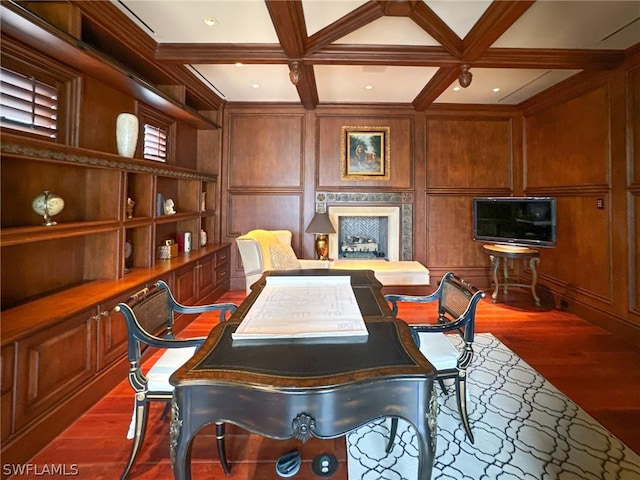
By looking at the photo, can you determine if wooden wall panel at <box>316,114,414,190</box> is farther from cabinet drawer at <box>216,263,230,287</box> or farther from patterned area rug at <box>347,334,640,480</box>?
patterned area rug at <box>347,334,640,480</box>

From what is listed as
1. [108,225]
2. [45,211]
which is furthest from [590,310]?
[45,211]

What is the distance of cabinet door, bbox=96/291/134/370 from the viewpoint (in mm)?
2150

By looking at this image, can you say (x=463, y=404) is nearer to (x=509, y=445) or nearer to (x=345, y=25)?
(x=509, y=445)

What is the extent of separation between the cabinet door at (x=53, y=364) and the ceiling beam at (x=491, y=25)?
3.60m

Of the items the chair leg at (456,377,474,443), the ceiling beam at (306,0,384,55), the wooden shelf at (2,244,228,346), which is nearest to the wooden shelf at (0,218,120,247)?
the wooden shelf at (2,244,228,346)

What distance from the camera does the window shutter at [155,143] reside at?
3582 mm

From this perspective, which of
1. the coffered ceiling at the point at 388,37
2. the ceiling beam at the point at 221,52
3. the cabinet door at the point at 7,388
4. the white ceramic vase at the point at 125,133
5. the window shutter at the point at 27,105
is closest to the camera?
the cabinet door at the point at 7,388

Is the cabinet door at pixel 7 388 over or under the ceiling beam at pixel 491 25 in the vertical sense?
under

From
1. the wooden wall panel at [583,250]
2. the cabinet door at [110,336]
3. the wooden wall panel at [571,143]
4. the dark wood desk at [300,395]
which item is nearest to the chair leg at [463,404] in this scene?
the dark wood desk at [300,395]

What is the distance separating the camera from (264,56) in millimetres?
3125

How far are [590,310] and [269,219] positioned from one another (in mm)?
4393

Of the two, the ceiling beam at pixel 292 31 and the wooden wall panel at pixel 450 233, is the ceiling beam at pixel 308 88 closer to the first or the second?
the ceiling beam at pixel 292 31

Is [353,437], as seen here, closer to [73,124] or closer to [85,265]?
[85,265]

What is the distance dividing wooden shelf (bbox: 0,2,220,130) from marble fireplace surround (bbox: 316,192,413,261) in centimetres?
267
